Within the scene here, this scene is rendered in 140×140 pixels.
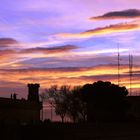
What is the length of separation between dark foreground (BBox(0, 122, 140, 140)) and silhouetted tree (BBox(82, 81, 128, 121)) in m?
14.6

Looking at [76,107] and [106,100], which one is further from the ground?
[106,100]

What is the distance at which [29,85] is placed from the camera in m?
60.1

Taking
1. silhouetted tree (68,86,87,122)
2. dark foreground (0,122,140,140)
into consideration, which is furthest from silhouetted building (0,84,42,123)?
silhouetted tree (68,86,87,122)

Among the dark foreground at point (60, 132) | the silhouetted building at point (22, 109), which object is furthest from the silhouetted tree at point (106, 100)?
the dark foreground at point (60, 132)

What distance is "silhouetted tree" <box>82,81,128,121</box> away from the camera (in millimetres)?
62219

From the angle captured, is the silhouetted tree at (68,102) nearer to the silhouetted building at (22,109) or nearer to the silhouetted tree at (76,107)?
the silhouetted tree at (76,107)

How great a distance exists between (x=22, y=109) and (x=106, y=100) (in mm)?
11526

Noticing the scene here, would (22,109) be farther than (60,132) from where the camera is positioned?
Yes

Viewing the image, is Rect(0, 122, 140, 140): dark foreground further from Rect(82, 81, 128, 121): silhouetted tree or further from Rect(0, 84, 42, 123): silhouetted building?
Rect(82, 81, 128, 121): silhouetted tree

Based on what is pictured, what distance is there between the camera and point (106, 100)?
61.9 meters

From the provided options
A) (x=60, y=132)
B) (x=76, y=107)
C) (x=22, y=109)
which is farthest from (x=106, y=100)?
(x=60, y=132)

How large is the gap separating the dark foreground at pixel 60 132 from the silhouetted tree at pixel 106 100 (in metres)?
14.6

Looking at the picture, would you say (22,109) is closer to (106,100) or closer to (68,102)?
(106,100)

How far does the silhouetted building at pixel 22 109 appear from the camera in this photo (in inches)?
2094
